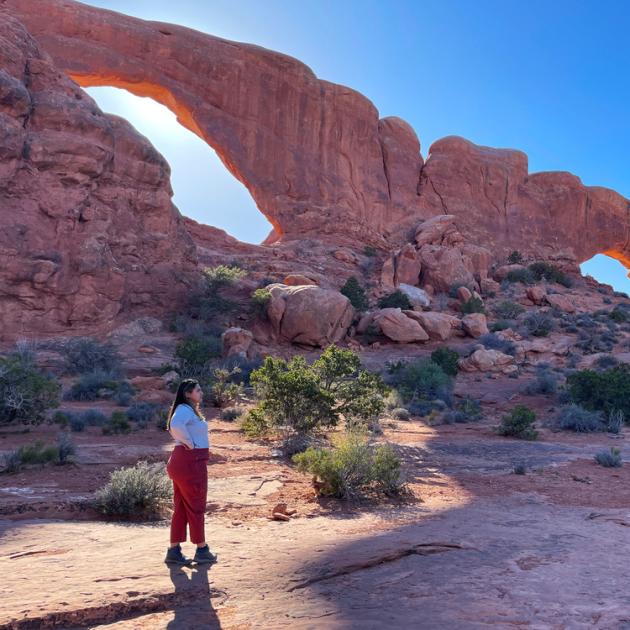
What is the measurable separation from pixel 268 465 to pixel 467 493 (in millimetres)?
2966

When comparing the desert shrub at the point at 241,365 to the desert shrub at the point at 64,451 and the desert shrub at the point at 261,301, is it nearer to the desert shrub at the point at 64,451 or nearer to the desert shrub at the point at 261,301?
the desert shrub at the point at 261,301

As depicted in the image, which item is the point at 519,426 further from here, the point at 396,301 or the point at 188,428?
the point at 396,301

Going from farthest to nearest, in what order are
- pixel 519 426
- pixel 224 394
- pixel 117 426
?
1. pixel 224 394
2. pixel 519 426
3. pixel 117 426

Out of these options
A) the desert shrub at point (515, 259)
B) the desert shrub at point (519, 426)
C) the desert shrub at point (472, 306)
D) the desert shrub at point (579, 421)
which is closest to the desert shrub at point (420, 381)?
the desert shrub at point (579, 421)

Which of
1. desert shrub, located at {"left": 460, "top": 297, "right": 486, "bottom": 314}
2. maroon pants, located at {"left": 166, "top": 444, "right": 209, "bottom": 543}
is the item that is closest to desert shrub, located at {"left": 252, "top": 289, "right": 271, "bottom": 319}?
desert shrub, located at {"left": 460, "top": 297, "right": 486, "bottom": 314}

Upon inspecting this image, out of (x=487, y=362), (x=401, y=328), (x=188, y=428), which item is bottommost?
(x=188, y=428)

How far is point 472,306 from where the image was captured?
91.8 feet

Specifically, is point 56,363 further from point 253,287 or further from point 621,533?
point 621,533

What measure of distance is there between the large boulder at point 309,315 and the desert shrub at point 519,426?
10.7m

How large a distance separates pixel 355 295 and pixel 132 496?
21.4m

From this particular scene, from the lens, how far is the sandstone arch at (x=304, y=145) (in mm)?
31109

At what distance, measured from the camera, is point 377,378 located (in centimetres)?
1205

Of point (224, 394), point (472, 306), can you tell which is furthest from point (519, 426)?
point (472, 306)

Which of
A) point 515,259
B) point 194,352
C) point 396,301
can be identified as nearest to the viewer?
point 194,352
